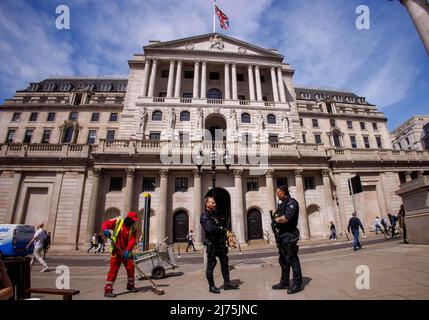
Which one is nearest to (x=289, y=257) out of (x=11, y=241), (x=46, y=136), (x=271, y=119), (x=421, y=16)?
(x=421, y=16)

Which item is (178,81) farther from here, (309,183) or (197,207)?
(309,183)

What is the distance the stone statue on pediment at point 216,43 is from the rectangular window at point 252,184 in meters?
22.1

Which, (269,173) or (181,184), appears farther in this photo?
(181,184)

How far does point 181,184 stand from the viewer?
23.1 m

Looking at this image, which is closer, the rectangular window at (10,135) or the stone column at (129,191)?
the stone column at (129,191)

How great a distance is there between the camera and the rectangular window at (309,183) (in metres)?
24.6

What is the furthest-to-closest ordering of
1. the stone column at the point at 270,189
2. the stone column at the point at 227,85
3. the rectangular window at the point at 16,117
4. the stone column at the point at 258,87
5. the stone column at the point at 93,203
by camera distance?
the rectangular window at the point at 16,117
the stone column at the point at 258,87
the stone column at the point at 227,85
the stone column at the point at 270,189
the stone column at the point at 93,203

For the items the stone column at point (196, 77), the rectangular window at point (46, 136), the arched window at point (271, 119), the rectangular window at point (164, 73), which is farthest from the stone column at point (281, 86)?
the rectangular window at point (46, 136)

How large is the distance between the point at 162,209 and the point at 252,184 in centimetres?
1010

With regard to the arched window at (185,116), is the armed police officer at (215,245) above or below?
below

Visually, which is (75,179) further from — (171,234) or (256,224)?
(256,224)

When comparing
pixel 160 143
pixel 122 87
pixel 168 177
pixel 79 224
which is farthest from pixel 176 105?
pixel 122 87

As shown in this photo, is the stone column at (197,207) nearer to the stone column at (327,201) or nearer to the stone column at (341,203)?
the stone column at (327,201)
